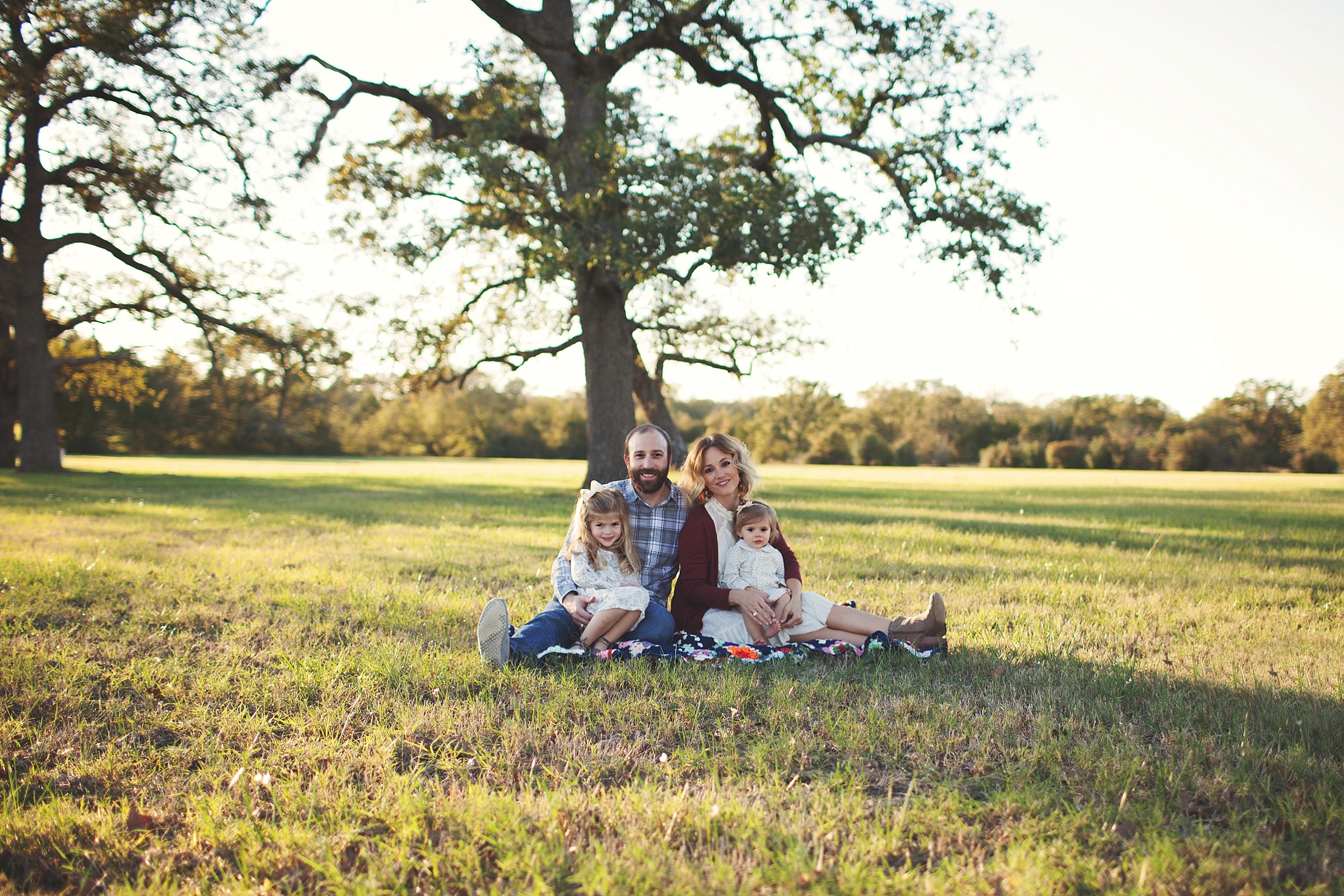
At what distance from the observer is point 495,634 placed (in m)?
4.18

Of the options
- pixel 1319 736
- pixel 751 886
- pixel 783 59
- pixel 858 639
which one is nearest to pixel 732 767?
pixel 751 886

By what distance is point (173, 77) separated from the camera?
15.8 metres

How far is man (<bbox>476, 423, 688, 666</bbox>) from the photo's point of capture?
13.8 ft

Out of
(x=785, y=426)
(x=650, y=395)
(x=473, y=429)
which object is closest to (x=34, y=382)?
(x=650, y=395)

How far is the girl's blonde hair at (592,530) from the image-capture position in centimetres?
468

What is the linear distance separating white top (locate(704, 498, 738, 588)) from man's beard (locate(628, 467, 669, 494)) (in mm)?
321

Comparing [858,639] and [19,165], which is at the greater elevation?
[19,165]

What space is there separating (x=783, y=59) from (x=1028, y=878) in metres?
15.3

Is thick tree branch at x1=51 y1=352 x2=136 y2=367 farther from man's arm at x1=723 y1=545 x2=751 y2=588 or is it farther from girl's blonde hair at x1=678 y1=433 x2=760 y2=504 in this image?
man's arm at x1=723 y1=545 x2=751 y2=588

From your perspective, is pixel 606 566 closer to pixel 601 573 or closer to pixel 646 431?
pixel 601 573

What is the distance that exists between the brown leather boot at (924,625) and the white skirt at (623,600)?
1515mm

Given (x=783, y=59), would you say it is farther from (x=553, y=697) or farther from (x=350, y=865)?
(x=350, y=865)

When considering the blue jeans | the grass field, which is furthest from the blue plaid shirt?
the grass field

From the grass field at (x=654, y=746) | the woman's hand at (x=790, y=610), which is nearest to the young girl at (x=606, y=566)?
the grass field at (x=654, y=746)
